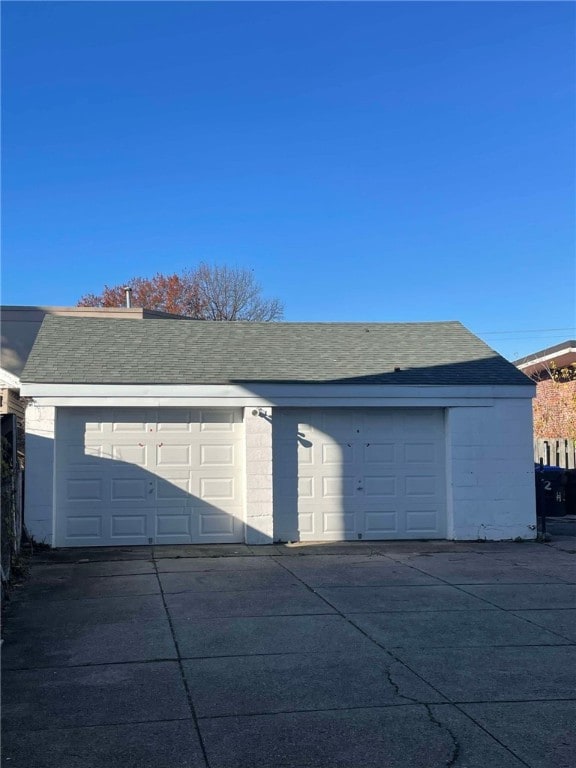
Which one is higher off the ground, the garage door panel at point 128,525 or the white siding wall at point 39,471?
the white siding wall at point 39,471

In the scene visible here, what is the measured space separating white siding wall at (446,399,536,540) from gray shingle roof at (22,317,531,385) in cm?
67

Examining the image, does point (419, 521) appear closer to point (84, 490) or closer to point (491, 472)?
point (491, 472)

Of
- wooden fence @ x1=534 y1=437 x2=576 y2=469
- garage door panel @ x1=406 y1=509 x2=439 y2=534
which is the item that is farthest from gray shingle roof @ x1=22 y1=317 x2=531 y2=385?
wooden fence @ x1=534 y1=437 x2=576 y2=469

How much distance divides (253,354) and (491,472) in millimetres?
4936

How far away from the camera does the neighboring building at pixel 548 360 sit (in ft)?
81.8

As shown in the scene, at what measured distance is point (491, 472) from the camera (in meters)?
14.0

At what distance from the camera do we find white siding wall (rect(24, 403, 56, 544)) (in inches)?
487

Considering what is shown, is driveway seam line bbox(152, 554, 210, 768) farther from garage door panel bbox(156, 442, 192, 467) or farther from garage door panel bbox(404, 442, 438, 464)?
garage door panel bbox(404, 442, 438, 464)

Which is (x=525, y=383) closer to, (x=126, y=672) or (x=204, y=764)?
(x=126, y=672)

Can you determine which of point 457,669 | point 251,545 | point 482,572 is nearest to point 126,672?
point 457,669

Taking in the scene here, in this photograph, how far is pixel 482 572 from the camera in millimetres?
10680

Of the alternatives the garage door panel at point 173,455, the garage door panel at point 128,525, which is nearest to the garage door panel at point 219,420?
the garage door panel at point 173,455

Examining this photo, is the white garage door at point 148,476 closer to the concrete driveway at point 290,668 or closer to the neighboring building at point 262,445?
the neighboring building at point 262,445

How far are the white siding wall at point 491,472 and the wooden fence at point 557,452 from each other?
20.4 ft
